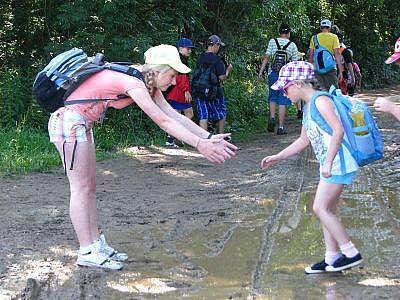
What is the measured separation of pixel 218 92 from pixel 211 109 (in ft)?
1.10

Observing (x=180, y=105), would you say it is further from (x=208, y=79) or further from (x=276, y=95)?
(x=276, y=95)

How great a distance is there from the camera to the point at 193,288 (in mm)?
4926

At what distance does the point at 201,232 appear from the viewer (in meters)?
6.41

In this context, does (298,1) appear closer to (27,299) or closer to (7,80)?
(7,80)

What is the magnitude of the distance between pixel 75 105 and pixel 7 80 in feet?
25.4

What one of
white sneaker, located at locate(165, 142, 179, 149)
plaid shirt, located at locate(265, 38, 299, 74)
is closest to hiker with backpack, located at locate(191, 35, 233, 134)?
white sneaker, located at locate(165, 142, 179, 149)

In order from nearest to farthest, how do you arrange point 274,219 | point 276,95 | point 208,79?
→ point 274,219 < point 208,79 < point 276,95

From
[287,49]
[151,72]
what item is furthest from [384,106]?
[287,49]

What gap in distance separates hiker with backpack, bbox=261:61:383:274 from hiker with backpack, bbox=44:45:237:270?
2.11 feet

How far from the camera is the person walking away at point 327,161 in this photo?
4824 millimetres

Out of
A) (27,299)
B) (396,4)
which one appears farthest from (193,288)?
(396,4)

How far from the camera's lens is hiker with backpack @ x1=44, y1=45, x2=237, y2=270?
505 cm

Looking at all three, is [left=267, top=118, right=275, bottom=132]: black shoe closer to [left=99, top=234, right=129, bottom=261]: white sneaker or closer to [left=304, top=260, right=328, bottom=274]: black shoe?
[left=99, top=234, right=129, bottom=261]: white sneaker

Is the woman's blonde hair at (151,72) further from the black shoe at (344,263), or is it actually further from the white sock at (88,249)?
the black shoe at (344,263)
